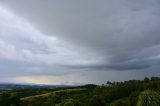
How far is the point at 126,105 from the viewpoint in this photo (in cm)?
12988

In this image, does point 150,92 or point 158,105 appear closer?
point 158,105

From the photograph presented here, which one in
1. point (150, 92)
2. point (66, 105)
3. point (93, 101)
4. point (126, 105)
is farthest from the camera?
point (93, 101)

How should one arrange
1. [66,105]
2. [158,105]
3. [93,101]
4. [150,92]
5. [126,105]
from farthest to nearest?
[93,101], [126,105], [66,105], [150,92], [158,105]

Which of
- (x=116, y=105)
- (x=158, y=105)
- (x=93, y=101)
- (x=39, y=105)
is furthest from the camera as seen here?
(x=39, y=105)

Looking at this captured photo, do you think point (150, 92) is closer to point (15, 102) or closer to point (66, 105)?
point (66, 105)

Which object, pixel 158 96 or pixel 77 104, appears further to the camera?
pixel 77 104

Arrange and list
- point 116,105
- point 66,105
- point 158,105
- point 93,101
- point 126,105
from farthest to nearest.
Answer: point 93,101
point 116,105
point 126,105
point 66,105
point 158,105

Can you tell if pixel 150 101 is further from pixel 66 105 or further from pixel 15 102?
pixel 15 102

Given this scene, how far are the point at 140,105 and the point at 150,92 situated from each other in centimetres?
263

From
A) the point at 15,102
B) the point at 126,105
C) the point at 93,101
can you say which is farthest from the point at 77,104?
the point at 15,102

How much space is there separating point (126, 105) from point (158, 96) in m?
101

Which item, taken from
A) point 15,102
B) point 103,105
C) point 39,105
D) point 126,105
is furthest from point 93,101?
point 39,105

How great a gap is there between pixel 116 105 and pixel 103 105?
77.2ft

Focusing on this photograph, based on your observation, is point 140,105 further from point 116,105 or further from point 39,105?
point 39,105
